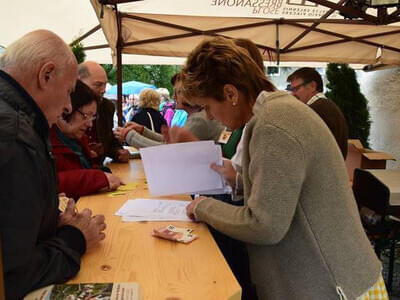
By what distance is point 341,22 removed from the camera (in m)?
4.01

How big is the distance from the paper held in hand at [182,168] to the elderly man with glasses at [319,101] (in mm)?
2416

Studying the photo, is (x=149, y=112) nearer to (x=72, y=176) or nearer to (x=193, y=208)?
(x=72, y=176)

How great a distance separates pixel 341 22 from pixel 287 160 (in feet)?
11.5

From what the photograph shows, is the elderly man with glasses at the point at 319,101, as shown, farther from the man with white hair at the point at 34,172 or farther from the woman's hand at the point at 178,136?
the man with white hair at the point at 34,172

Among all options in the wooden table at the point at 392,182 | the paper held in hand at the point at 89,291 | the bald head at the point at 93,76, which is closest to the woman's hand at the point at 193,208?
the paper held in hand at the point at 89,291

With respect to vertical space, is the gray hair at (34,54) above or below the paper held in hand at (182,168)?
above

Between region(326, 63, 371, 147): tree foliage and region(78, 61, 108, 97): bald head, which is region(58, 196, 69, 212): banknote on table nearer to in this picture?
region(78, 61, 108, 97): bald head

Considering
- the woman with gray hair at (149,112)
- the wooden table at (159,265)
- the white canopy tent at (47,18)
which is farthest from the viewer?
the woman with gray hair at (149,112)

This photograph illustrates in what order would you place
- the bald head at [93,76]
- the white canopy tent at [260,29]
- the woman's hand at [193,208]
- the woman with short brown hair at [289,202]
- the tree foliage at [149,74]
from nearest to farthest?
the woman with short brown hair at [289,202] → the woman's hand at [193,208] → the bald head at [93,76] → the white canopy tent at [260,29] → the tree foliage at [149,74]

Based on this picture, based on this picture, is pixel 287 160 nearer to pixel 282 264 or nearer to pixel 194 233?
pixel 282 264

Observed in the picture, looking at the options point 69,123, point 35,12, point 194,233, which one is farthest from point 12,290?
point 35,12

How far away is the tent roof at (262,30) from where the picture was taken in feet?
12.4

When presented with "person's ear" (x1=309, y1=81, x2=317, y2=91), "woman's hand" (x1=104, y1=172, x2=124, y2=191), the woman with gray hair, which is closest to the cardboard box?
"person's ear" (x1=309, y1=81, x2=317, y2=91)

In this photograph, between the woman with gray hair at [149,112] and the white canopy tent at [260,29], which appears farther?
the woman with gray hair at [149,112]
